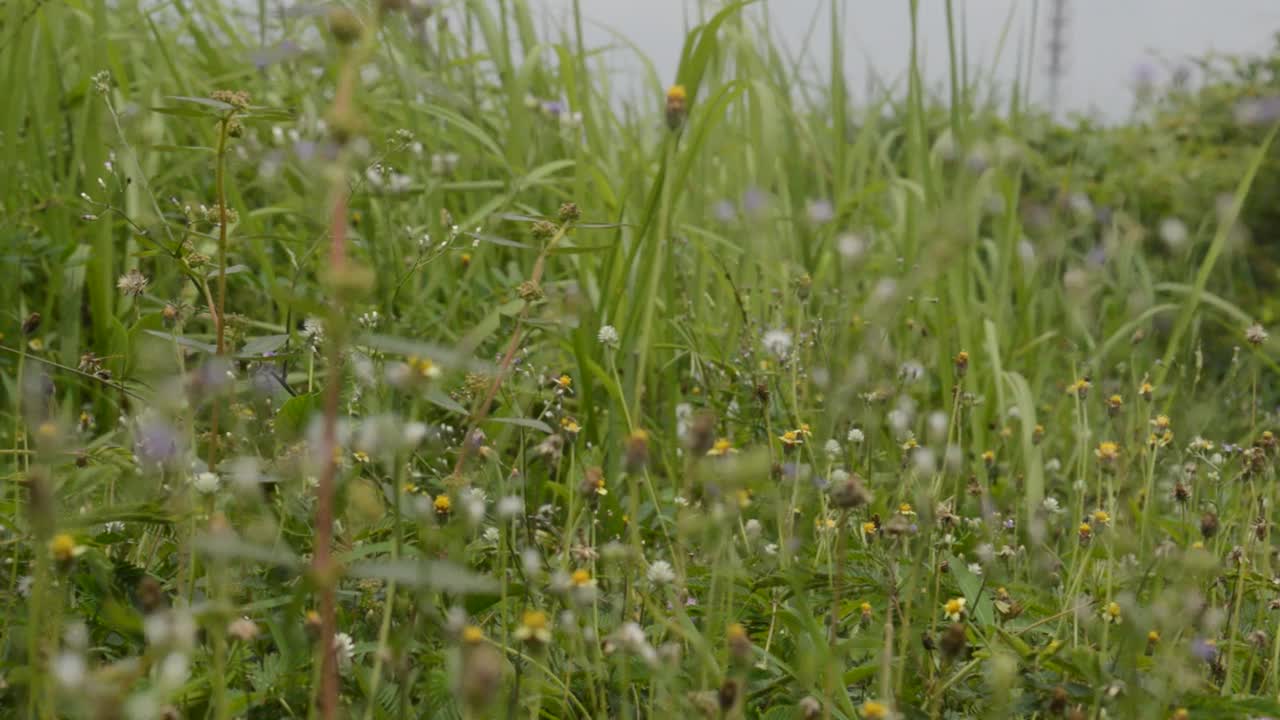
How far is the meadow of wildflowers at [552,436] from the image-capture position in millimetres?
995

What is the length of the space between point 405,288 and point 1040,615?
66.2 inches

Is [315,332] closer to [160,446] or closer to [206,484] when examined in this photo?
[160,446]

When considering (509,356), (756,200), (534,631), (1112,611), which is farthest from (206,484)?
(756,200)

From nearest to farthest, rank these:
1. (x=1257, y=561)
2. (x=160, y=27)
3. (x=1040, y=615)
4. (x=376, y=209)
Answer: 1. (x=1040, y=615)
2. (x=1257, y=561)
3. (x=376, y=209)
4. (x=160, y=27)

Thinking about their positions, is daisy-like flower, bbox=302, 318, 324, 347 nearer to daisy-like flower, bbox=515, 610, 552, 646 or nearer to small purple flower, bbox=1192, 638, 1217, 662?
daisy-like flower, bbox=515, 610, 552, 646

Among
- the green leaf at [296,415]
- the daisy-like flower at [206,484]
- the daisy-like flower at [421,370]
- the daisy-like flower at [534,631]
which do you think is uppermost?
the daisy-like flower at [421,370]

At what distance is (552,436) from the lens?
3.94 feet

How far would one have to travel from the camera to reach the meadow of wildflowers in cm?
100

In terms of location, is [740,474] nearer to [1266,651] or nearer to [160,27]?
[1266,651]

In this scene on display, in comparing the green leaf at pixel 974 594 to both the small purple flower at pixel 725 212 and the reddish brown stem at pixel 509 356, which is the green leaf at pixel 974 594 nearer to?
the reddish brown stem at pixel 509 356

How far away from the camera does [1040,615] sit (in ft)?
4.88

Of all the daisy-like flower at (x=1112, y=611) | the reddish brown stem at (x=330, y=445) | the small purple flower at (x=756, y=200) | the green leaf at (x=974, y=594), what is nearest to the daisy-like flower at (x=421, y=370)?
the reddish brown stem at (x=330, y=445)

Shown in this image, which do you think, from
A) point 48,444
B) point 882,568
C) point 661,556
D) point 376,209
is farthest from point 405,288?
point 48,444

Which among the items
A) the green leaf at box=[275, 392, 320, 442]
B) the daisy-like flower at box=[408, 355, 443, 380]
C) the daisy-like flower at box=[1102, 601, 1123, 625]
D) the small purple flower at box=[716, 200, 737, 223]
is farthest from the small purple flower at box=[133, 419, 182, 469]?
the small purple flower at box=[716, 200, 737, 223]
